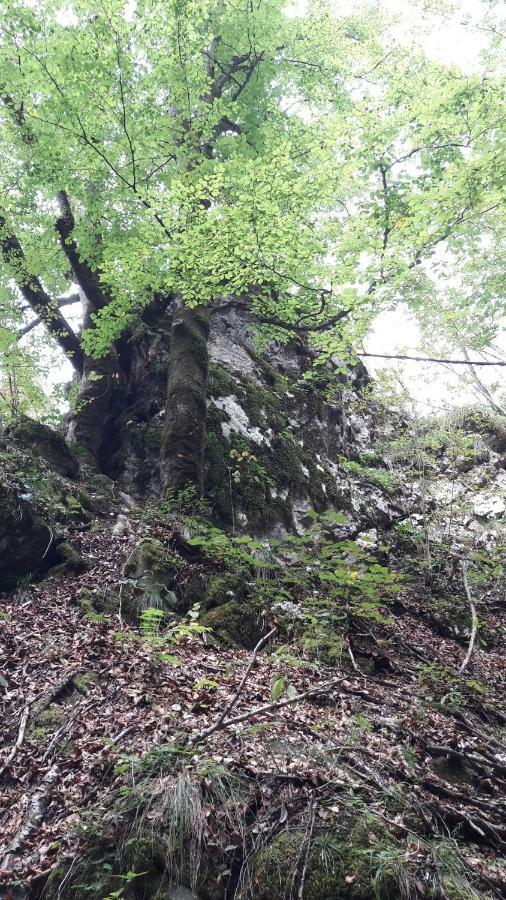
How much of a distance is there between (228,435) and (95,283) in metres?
4.56

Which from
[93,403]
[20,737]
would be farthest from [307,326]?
[20,737]

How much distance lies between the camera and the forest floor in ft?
8.46

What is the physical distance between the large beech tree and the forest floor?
336 centimetres

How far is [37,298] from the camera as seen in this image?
10242 millimetres

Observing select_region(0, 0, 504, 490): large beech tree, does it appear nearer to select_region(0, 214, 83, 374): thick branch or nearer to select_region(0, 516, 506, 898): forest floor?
select_region(0, 214, 83, 374): thick branch

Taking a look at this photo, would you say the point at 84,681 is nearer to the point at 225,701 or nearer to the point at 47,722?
the point at 47,722

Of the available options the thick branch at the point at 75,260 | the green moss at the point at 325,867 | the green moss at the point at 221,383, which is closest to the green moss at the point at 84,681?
the green moss at the point at 325,867

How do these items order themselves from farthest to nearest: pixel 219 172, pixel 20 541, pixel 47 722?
1. pixel 219 172
2. pixel 20 541
3. pixel 47 722

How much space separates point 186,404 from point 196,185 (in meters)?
3.47

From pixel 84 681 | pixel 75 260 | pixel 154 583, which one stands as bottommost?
pixel 84 681

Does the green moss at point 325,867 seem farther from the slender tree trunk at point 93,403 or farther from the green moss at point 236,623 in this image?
the slender tree trunk at point 93,403

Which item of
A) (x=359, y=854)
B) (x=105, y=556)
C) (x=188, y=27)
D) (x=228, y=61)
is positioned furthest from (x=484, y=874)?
(x=228, y=61)

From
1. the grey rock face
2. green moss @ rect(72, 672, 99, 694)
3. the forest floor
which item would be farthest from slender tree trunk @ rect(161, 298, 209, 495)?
green moss @ rect(72, 672, 99, 694)

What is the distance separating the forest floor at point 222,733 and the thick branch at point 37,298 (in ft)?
21.8
